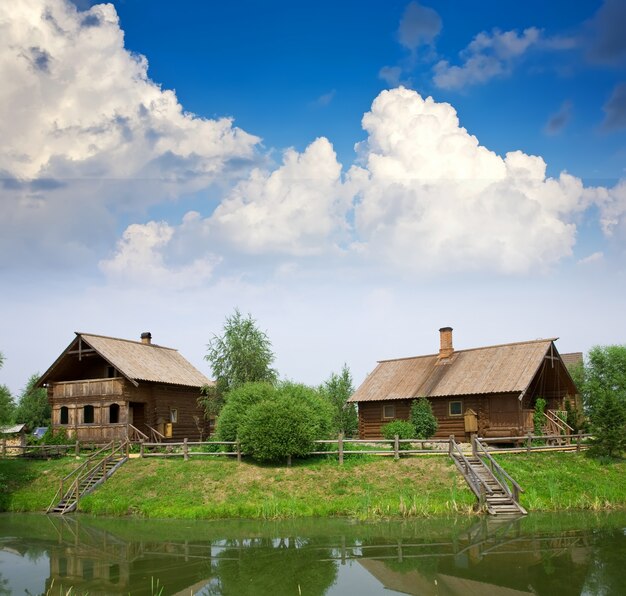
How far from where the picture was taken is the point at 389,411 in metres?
39.2

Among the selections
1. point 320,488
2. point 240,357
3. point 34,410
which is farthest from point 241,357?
point 34,410

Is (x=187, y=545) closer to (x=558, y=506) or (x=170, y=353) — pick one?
(x=558, y=506)

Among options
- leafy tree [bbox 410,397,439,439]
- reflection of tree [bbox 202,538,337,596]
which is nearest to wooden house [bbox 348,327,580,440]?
leafy tree [bbox 410,397,439,439]

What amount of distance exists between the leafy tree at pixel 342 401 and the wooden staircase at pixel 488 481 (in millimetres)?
23030

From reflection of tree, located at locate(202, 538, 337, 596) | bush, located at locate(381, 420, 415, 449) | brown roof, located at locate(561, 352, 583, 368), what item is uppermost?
brown roof, located at locate(561, 352, 583, 368)

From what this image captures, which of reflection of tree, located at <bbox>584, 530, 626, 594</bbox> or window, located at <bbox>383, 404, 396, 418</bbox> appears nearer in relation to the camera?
reflection of tree, located at <bbox>584, 530, 626, 594</bbox>

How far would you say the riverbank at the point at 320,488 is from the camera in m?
24.2

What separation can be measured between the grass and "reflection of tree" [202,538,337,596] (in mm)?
10051

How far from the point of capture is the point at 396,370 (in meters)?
41.6

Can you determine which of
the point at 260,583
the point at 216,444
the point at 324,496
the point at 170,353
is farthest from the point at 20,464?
the point at 260,583

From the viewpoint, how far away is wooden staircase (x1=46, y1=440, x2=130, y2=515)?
2711 cm

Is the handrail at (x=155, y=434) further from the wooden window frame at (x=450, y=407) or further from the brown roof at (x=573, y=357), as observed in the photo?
the brown roof at (x=573, y=357)

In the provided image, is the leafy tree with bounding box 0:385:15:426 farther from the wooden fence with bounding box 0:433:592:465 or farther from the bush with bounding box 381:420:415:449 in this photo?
the bush with bounding box 381:420:415:449

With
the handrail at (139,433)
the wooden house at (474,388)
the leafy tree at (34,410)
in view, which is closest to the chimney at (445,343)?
the wooden house at (474,388)
